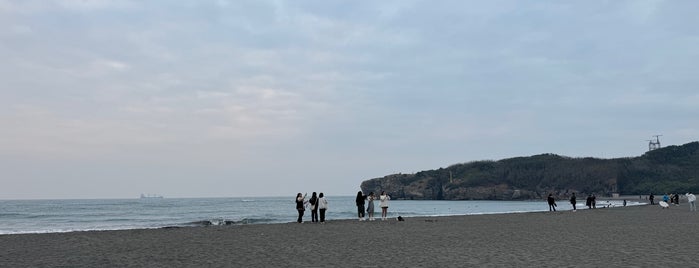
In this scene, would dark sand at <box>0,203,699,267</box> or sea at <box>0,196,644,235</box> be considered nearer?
dark sand at <box>0,203,699,267</box>

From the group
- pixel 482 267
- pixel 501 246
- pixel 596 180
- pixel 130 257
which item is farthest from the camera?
pixel 596 180

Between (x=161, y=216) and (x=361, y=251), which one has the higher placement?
(x=161, y=216)

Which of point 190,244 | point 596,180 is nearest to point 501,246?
A: point 190,244

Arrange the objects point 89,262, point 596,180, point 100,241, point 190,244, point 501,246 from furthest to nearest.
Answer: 1. point 596,180
2. point 100,241
3. point 190,244
4. point 501,246
5. point 89,262

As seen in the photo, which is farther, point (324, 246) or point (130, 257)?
point (324, 246)

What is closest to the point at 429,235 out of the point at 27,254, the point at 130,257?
the point at 130,257

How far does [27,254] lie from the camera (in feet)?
48.1

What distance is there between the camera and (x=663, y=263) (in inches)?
451

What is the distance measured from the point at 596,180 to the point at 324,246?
202 metres

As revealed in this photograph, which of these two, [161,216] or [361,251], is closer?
[361,251]

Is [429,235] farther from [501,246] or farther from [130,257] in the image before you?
[130,257]

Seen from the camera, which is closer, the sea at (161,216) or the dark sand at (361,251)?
the dark sand at (361,251)

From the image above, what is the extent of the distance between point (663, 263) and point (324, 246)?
8315 mm

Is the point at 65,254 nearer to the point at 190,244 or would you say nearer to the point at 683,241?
the point at 190,244
